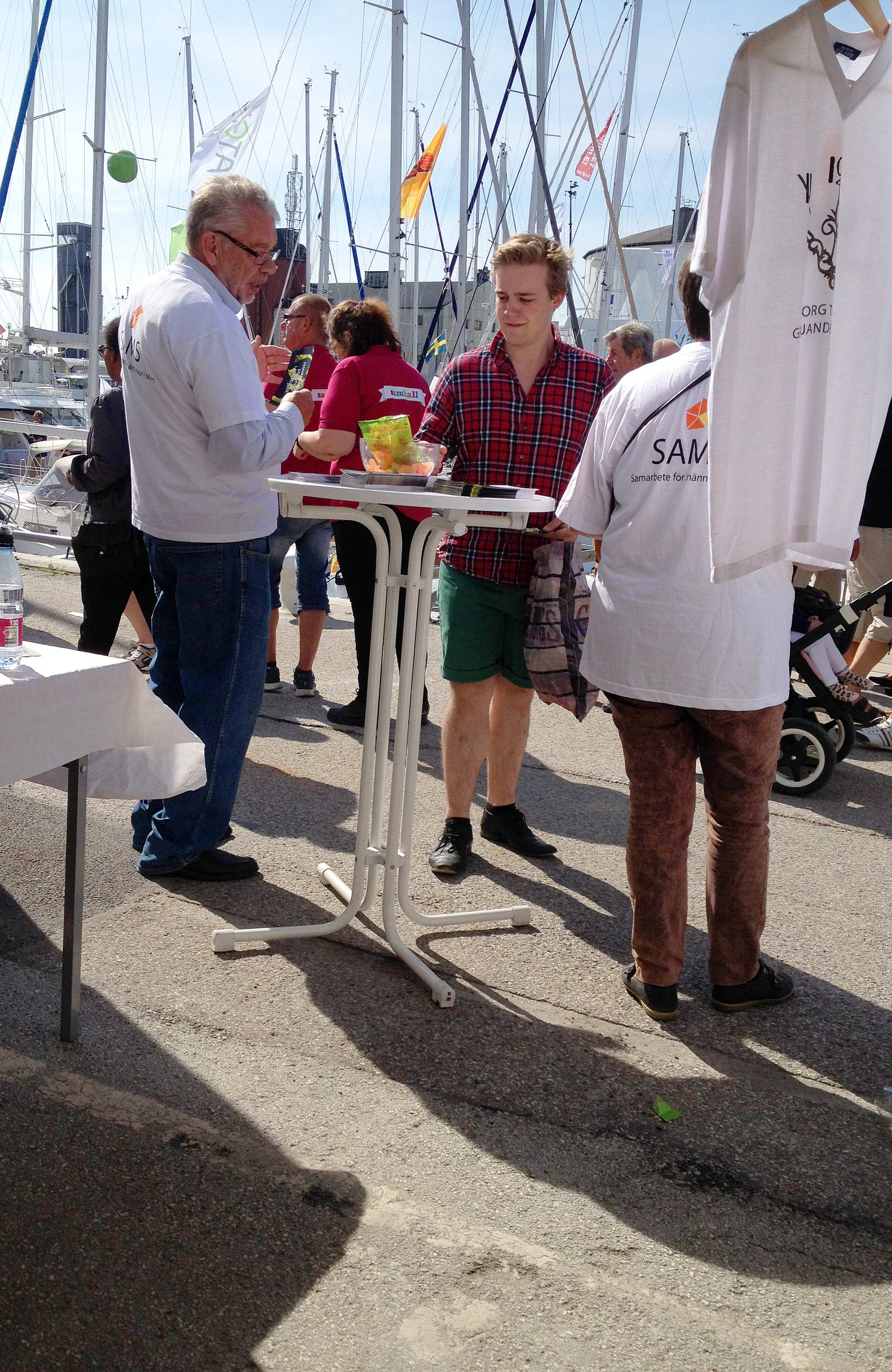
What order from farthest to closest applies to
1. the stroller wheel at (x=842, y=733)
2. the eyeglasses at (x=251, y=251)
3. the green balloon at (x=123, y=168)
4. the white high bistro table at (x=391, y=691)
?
the green balloon at (x=123, y=168), the stroller wheel at (x=842, y=733), the eyeglasses at (x=251, y=251), the white high bistro table at (x=391, y=691)

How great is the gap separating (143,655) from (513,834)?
3265 millimetres

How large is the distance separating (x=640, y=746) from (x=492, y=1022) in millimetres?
835

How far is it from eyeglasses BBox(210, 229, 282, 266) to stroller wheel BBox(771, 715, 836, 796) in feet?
9.88

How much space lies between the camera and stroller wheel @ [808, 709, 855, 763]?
17.6 feet

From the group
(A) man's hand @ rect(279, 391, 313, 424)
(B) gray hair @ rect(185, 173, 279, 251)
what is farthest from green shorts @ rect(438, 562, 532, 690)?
(B) gray hair @ rect(185, 173, 279, 251)

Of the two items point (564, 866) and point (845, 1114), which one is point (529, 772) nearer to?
point (564, 866)

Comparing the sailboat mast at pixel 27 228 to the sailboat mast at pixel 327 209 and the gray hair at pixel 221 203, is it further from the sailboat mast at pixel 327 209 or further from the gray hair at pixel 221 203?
the gray hair at pixel 221 203

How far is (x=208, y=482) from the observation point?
11.6 ft

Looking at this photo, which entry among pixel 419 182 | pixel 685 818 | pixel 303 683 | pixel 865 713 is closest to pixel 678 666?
pixel 685 818

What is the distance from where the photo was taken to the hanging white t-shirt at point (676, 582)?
2875 millimetres

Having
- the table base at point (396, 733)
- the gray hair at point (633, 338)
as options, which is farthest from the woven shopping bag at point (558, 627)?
the gray hair at point (633, 338)

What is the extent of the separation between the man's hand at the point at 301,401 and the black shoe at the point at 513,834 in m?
1.63

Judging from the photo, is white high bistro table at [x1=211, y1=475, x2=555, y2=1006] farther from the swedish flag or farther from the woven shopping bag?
the swedish flag

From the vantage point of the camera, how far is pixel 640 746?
305 centimetres
